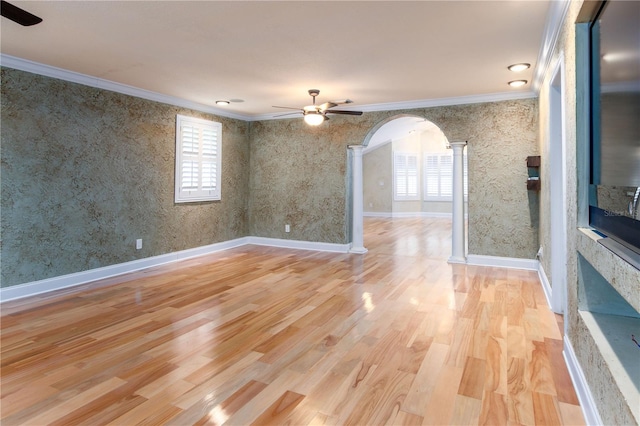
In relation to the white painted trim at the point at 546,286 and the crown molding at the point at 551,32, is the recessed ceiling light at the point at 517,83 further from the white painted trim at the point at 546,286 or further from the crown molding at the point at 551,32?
the white painted trim at the point at 546,286

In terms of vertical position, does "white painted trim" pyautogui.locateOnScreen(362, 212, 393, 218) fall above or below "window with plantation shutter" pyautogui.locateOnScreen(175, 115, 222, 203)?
below

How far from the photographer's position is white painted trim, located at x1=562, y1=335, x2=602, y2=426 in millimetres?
1673

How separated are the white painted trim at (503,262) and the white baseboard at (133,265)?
210cm

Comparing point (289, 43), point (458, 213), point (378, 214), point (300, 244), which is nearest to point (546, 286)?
point (458, 213)

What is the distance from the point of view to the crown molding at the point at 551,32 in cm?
251

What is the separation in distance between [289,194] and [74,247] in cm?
355

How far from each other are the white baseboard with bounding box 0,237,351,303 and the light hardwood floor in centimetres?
21

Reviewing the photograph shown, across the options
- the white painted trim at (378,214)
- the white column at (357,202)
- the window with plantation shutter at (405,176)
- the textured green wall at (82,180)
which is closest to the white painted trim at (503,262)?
the white column at (357,202)

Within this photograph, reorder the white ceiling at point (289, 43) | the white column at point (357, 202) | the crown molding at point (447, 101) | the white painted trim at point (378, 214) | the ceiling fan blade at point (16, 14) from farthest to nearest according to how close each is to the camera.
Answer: the white painted trim at point (378, 214), the white column at point (357, 202), the crown molding at point (447, 101), the white ceiling at point (289, 43), the ceiling fan blade at point (16, 14)

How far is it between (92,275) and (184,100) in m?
2.89

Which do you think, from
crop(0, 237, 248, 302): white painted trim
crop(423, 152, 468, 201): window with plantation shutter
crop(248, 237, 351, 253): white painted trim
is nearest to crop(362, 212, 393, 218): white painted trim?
crop(423, 152, 468, 201): window with plantation shutter

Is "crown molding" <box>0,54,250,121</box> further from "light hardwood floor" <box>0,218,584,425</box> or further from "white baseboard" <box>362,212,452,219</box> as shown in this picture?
"white baseboard" <box>362,212,452,219</box>

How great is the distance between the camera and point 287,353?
2551mm

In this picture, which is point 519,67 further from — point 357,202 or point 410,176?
point 410,176
